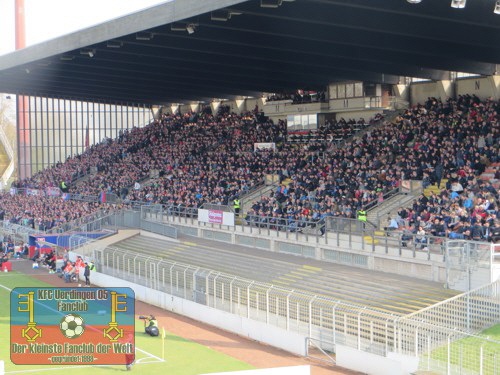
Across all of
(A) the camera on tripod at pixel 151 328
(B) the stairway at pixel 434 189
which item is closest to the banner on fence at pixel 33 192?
(B) the stairway at pixel 434 189

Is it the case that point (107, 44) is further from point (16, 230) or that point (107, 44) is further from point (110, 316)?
point (16, 230)

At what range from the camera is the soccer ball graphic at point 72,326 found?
26422 millimetres

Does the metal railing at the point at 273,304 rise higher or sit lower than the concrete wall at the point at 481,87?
lower

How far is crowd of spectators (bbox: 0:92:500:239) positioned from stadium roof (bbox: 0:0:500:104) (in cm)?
292

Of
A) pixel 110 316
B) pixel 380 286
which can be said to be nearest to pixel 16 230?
pixel 110 316

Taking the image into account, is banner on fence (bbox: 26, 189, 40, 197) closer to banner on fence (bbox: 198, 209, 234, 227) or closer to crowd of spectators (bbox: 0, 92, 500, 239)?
crowd of spectators (bbox: 0, 92, 500, 239)

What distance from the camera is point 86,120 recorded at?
7725cm

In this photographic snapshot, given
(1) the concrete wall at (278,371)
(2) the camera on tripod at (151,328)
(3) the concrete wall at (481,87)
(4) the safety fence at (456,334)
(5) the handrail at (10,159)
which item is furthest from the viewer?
(5) the handrail at (10,159)

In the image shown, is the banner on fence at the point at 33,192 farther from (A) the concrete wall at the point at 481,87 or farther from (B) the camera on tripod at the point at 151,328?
(B) the camera on tripod at the point at 151,328

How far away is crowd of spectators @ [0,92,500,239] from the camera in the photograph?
31.6 m

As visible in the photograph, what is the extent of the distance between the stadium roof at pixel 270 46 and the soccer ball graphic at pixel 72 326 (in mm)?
11800

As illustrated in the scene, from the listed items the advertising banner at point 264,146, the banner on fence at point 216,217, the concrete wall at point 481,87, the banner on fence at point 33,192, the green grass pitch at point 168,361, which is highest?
the concrete wall at point 481,87

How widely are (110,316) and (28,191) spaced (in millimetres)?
40326

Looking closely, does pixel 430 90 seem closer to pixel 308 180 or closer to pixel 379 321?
pixel 308 180
